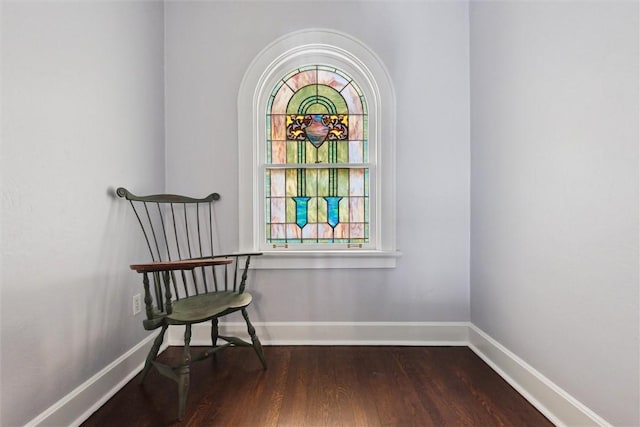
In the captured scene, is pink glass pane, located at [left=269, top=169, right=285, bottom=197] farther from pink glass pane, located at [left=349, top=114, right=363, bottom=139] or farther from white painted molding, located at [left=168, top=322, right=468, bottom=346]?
white painted molding, located at [left=168, top=322, right=468, bottom=346]

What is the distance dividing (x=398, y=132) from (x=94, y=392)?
230cm

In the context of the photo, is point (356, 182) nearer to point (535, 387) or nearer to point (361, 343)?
Answer: point (361, 343)

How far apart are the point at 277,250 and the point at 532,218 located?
61.4 inches

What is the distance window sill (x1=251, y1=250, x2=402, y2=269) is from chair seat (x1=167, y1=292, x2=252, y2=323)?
34 cm

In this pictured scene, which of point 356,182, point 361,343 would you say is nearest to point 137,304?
point 361,343

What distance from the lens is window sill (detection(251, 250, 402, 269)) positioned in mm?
2104

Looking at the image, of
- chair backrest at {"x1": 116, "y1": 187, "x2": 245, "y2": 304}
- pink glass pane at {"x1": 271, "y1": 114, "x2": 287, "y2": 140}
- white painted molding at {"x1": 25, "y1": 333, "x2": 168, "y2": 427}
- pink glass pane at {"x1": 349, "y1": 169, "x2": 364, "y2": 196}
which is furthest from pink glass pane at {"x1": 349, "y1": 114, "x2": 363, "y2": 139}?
white painted molding at {"x1": 25, "y1": 333, "x2": 168, "y2": 427}

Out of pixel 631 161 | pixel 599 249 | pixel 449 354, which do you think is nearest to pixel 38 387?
pixel 449 354

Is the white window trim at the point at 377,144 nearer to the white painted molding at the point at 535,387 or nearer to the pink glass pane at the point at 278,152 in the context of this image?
the pink glass pane at the point at 278,152

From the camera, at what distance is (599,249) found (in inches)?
45.6

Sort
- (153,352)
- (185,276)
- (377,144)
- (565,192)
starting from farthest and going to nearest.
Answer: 1. (377,144)
2. (185,276)
3. (153,352)
4. (565,192)

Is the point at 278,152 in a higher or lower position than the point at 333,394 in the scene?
higher

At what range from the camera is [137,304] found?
1831 millimetres

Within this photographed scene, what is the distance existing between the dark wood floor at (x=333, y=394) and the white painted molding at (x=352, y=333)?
0.36 feet
